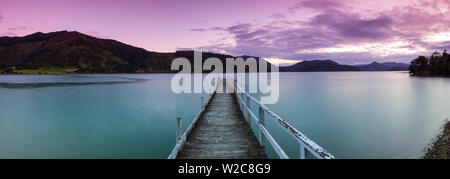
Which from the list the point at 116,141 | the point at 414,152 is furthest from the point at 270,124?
the point at 116,141

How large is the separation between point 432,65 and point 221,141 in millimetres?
127529

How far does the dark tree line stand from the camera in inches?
3258

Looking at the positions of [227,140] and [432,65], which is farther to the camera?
[432,65]

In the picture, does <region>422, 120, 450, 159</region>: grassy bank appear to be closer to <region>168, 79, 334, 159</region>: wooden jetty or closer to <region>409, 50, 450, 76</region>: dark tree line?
<region>168, 79, 334, 159</region>: wooden jetty

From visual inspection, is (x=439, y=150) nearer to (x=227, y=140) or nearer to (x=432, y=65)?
(x=227, y=140)

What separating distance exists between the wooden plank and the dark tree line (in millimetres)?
111489

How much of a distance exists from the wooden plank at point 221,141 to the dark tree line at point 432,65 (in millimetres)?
111489

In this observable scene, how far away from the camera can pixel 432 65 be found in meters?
92.7

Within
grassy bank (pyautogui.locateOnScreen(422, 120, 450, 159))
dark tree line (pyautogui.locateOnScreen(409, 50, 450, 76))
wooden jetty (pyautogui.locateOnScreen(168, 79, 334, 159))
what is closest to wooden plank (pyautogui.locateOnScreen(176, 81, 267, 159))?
wooden jetty (pyautogui.locateOnScreen(168, 79, 334, 159))

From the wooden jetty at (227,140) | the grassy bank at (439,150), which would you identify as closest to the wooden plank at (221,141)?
the wooden jetty at (227,140)

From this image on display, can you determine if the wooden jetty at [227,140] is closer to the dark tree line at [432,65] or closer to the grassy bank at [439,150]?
the grassy bank at [439,150]

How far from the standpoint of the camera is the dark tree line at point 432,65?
8276 cm

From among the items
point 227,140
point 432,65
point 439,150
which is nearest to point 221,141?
point 227,140
